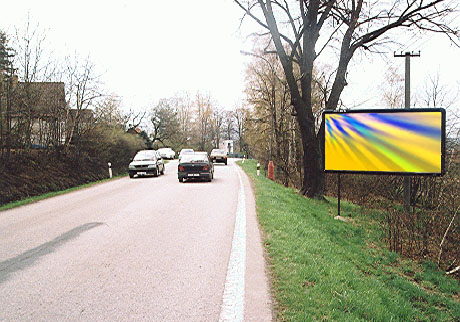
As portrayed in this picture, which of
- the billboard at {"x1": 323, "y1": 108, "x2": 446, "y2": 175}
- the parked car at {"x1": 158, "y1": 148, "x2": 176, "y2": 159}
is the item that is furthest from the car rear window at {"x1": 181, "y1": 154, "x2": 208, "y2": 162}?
the parked car at {"x1": 158, "y1": 148, "x2": 176, "y2": 159}

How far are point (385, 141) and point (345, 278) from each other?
7.55 metres

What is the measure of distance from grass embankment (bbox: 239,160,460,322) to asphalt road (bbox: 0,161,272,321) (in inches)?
13.9

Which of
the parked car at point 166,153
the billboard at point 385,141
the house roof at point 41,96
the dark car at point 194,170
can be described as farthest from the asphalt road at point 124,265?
the parked car at point 166,153

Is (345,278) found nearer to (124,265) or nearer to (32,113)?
(124,265)

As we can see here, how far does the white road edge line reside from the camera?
144 inches

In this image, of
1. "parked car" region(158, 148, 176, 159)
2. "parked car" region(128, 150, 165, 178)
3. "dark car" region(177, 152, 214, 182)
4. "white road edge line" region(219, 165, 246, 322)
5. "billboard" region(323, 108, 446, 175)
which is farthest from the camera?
"parked car" region(158, 148, 176, 159)

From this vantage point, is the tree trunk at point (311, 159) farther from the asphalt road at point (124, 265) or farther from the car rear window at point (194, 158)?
the car rear window at point (194, 158)

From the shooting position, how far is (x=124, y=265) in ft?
17.1

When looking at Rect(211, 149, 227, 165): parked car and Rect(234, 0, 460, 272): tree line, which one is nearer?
Rect(234, 0, 460, 272): tree line

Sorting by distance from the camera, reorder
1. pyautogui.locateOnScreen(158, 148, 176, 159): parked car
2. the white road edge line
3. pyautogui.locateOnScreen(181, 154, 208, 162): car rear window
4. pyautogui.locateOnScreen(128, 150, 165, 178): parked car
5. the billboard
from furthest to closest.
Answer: pyautogui.locateOnScreen(158, 148, 176, 159): parked car
pyautogui.locateOnScreen(128, 150, 165, 178): parked car
pyautogui.locateOnScreen(181, 154, 208, 162): car rear window
the billboard
the white road edge line

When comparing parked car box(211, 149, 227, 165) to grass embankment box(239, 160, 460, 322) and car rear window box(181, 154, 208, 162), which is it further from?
grass embankment box(239, 160, 460, 322)

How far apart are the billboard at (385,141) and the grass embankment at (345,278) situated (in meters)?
2.17

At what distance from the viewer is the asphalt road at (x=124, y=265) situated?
3.76m

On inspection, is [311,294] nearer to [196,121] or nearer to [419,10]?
[419,10]
